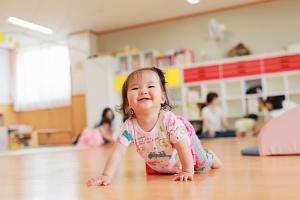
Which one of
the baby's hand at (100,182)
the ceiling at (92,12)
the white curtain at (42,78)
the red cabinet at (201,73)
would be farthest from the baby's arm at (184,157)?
the white curtain at (42,78)

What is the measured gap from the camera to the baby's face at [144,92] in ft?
4.12

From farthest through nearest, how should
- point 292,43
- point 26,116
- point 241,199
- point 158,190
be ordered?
Result: 1. point 26,116
2. point 292,43
3. point 158,190
4. point 241,199

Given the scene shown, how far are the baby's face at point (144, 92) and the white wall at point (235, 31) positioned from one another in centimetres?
472

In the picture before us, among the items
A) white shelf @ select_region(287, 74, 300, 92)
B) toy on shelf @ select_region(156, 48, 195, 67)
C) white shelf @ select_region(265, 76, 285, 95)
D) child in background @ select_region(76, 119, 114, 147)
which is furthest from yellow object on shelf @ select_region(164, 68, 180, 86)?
white shelf @ select_region(287, 74, 300, 92)

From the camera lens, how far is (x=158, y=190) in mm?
1042

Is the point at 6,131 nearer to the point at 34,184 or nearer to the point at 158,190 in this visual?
the point at 34,184

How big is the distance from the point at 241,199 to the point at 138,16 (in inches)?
213

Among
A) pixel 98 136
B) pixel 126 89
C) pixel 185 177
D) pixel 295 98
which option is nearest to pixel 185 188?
pixel 185 177

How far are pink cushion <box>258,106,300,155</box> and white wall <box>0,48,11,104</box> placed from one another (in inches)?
267

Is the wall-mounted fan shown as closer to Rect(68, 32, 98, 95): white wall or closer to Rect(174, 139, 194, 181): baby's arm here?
Rect(68, 32, 98, 95): white wall

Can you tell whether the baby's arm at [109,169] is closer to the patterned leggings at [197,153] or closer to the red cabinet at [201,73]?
the patterned leggings at [197,153]

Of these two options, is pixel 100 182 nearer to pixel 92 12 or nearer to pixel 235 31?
pixel 92 12

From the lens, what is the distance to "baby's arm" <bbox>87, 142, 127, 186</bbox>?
48.3 inches

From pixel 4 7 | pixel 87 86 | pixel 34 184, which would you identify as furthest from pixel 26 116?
pixel 34 184
